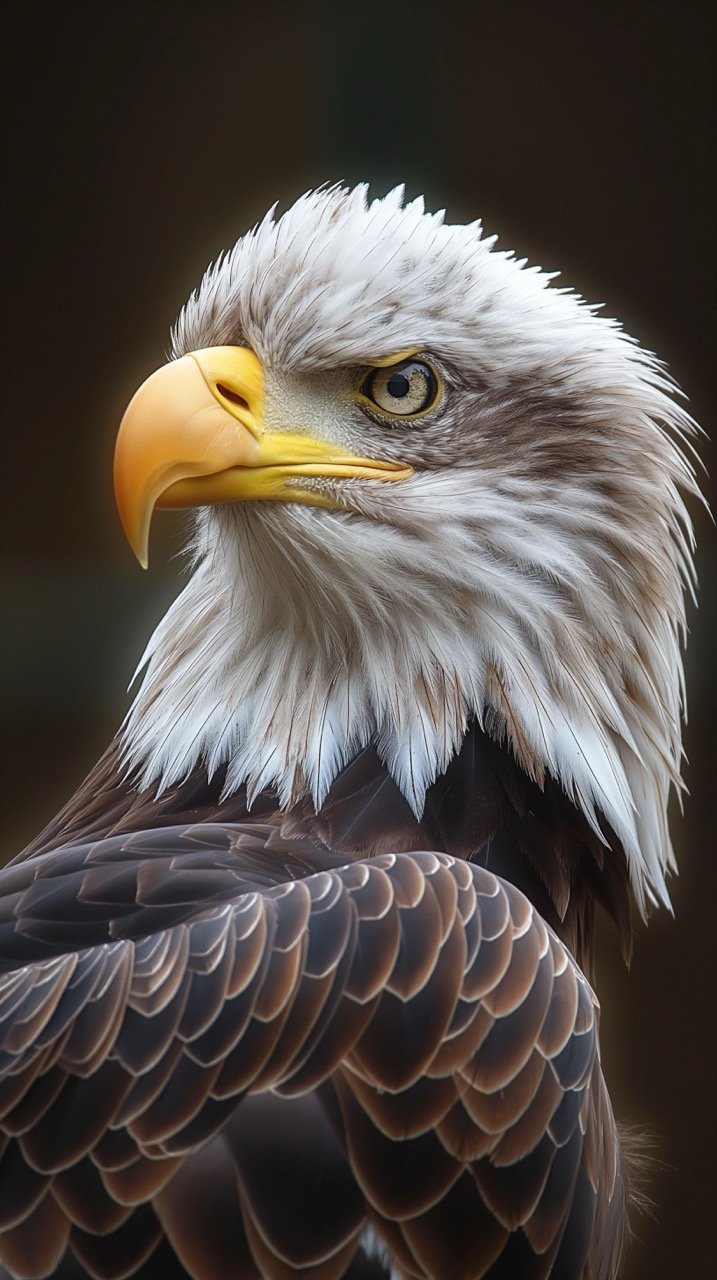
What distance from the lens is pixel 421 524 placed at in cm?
192

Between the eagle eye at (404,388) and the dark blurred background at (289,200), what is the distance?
6.71 ft

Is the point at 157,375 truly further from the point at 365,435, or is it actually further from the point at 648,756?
the point at 648,756

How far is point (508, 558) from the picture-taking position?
6.40ft

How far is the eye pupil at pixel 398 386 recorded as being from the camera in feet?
6.43

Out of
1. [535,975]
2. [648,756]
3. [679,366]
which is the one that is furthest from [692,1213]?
[535,975]

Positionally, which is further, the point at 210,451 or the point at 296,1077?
the point at 210,451

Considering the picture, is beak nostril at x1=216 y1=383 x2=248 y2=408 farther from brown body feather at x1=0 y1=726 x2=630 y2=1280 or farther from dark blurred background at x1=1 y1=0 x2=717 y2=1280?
dark blurred background at x1=1 y1=0 x2=717 y2=1280

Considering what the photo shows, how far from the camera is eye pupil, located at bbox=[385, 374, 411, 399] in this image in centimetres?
196

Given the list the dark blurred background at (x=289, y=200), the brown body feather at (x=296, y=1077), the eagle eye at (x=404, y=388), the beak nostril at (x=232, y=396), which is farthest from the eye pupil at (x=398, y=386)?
the dark blurred background at (x=289, y=200)

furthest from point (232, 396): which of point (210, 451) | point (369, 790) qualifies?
point (369, 790)

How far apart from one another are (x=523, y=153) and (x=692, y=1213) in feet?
8.98

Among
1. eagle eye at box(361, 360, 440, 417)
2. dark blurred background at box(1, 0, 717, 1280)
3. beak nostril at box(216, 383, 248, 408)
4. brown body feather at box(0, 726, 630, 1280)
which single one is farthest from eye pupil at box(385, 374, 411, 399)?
dark blurred background at box(1, 0, 717, 1280)

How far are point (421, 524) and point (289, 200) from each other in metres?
2.31

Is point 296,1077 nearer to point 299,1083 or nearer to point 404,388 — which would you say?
point 299,1083
